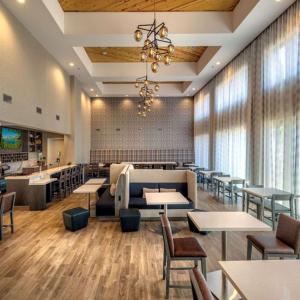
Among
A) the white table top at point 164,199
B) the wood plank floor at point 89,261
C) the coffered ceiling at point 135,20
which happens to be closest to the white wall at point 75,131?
the coffered ceiling at point 135,20

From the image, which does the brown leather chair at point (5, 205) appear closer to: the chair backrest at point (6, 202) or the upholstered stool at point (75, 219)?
the chair backrest at point (6, 202)

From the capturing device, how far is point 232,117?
8445mm

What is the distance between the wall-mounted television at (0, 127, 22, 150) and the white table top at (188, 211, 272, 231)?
6.29 m

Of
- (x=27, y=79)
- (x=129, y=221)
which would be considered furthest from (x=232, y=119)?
(x=27, y=79)

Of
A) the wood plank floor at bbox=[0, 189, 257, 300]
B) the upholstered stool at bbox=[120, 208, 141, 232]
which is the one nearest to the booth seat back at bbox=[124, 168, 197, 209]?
the wood plank floor at bbox=[0, 189, 257, 300]

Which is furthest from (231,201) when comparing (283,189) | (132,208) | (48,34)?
(48,34)

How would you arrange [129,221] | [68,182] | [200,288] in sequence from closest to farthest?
[200,288] < [129,221] < [68,182]

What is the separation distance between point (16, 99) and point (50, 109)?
2217mm

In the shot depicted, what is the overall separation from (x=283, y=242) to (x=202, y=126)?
→ 1007cm

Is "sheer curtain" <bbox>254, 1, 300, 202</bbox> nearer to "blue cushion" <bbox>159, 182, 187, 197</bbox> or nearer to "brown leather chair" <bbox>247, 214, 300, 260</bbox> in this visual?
"blue cushion" <bbox>159, 182, 187, 197</bbox>

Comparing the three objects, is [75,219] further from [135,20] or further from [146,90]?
[135,20]

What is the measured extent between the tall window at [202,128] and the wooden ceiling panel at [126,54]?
2.64 metres

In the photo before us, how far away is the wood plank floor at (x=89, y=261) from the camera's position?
2.85 m

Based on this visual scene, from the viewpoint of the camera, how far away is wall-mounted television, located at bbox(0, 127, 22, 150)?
682cm
